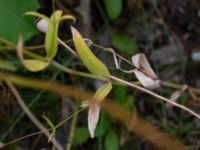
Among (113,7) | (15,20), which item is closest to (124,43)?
(113,7)

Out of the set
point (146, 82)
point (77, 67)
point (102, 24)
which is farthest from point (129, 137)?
point (146, 82)

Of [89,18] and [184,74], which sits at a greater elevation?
[89,18]

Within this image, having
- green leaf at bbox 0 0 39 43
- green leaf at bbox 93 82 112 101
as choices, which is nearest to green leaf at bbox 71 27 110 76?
green leaf at bbox 93 82 112 101

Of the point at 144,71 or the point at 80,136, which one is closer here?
the point at 144,71

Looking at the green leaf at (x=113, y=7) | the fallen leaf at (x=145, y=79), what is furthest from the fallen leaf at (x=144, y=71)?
the green leaf at (x=113, y=7)

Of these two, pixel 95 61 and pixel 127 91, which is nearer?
pixel 95 61

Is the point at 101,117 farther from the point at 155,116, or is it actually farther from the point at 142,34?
the point at 142,34

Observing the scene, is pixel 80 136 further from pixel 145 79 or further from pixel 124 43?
pixel 145 79
